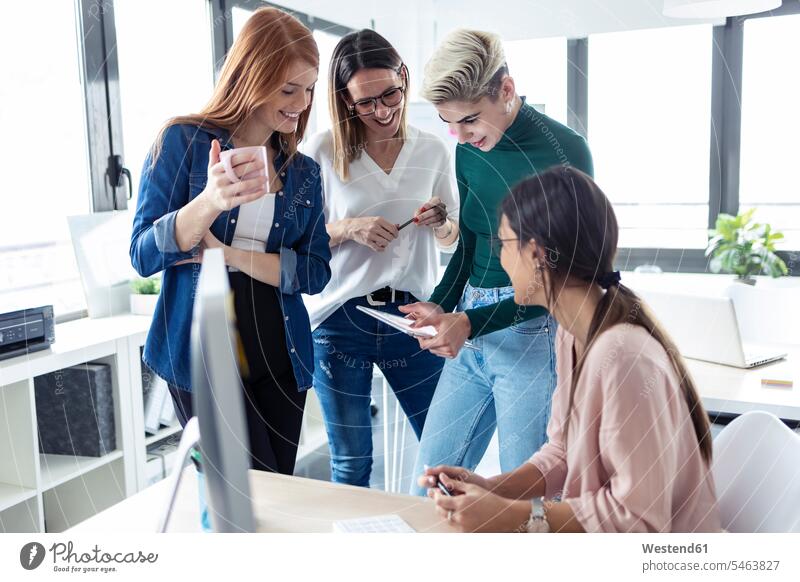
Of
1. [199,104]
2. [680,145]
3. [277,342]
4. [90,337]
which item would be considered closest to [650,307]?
[680,145]

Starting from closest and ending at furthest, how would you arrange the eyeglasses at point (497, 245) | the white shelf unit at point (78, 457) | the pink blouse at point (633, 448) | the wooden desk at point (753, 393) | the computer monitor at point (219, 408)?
the computer monitor at point (219, 408), the pink blouse at point (633, 448), the eyeglasses at point (497, 245), the white shelf unit at point (78, 457), the wooden desk at point (753, 393)

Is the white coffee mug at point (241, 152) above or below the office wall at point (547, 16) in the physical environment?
below

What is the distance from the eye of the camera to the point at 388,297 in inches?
33.9

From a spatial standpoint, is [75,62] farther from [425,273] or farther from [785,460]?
[785,460]

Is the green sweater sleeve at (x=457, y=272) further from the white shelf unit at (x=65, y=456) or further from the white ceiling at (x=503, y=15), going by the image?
the white shelf unit at (x=65, y=456)

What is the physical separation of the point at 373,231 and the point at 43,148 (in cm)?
57

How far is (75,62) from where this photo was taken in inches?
36.0

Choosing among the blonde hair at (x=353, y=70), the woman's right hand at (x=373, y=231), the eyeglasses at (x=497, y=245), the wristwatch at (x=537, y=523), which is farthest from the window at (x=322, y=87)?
the wristwatch at (x=537, y=523)

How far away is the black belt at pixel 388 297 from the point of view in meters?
0.86

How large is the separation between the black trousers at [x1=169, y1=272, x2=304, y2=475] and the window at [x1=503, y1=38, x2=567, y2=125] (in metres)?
0.34

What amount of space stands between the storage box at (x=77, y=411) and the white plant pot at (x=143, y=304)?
0.27 feet

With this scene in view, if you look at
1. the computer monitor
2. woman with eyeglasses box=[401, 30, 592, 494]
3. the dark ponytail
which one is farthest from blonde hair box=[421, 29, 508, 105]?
the computer monitor

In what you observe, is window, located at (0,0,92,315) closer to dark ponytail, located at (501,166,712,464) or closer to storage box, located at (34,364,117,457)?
storage box, located at (34,364,117,457)

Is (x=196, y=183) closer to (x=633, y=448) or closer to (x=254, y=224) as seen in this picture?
(x=254, y=224)
